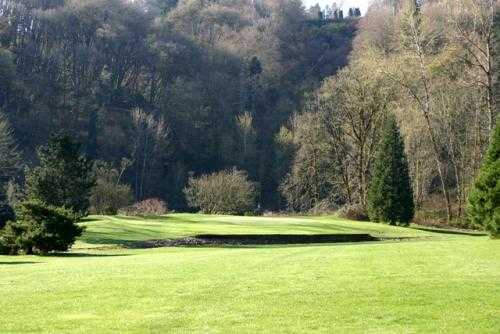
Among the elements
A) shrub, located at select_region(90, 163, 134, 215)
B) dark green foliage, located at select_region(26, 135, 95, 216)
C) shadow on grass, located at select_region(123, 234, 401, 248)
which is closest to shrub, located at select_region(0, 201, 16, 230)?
shadow on grass, located at select_region(123, 234, 401, 248)

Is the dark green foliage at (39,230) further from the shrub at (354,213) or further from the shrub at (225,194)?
the shrub at (225,194)

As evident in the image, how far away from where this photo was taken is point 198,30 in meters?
94.8

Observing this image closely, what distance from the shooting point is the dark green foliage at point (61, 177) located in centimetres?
3753

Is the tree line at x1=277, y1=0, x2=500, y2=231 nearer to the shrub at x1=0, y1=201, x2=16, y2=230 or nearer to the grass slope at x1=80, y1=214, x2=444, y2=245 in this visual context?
the grass slope at x1=80, y1=214, x2=444, y2=245

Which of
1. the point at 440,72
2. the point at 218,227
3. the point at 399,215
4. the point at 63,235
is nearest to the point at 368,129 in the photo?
the point at 440,72

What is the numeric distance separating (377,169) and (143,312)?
38.4 meters

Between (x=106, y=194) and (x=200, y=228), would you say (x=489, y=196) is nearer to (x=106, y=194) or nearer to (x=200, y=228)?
(x=200, y=228)

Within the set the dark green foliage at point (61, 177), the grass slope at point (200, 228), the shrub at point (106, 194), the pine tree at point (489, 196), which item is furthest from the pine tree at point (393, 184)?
the dark green foliage at point (61, 177)

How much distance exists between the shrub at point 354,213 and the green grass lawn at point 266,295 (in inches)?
1262

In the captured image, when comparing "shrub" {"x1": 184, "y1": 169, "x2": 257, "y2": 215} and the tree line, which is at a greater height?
the tree line

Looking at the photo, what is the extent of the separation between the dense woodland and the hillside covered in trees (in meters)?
0.18

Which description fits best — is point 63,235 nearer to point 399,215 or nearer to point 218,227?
point 218,227

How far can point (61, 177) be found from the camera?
3816cm

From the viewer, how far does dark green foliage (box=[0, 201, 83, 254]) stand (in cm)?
2391
